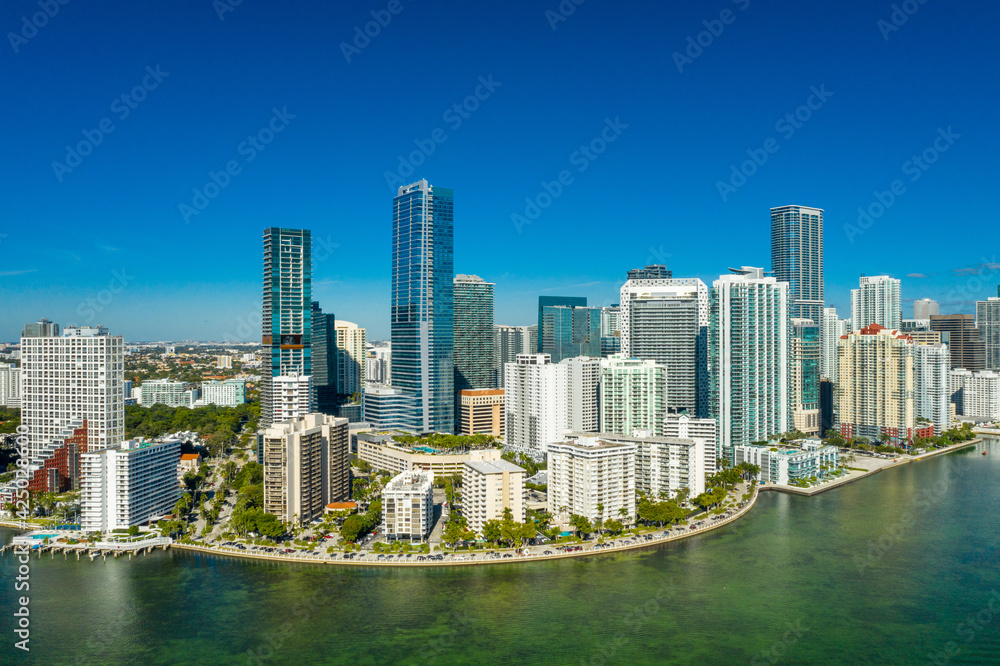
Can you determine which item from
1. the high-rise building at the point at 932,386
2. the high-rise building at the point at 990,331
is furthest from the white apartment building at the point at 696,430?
the high-rise building at the point at 990,331

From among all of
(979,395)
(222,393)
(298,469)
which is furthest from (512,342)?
(298,469)

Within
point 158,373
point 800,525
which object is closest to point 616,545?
point 800,525

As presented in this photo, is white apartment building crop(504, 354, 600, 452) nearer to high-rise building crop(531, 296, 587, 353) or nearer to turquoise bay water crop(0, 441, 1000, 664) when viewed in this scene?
turquoise bay water crop(0, 441, 1000, 664)

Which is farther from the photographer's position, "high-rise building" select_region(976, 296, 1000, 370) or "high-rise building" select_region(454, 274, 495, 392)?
"high-rise building" select_region(976, 296, 1000, 370)

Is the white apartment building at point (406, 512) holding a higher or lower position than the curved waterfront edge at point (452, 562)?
higher

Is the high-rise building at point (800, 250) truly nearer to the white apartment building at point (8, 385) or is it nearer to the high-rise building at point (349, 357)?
the high-rise building at point (349, 357)

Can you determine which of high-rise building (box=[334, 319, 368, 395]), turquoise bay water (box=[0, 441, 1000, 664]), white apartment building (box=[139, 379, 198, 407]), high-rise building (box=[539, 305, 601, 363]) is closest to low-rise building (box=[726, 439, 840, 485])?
turquoise bay water (box=[0, 441, 1000, 664])

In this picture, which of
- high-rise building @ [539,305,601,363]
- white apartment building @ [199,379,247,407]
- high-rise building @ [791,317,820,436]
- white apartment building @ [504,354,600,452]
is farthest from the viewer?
high-rise building @ [539,305,601,363]

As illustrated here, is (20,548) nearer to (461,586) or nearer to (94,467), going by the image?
(94,467)
